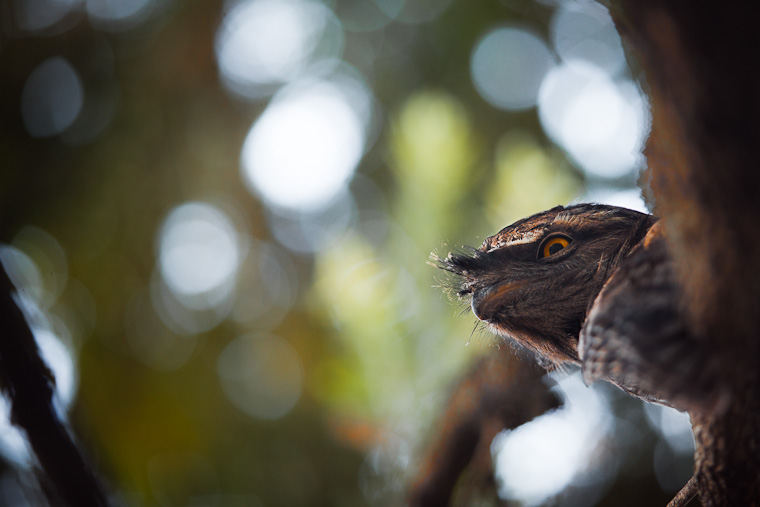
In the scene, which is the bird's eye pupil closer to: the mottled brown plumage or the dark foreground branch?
the mottled brown plumage

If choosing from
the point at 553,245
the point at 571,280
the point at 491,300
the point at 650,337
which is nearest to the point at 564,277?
the point at 571,280

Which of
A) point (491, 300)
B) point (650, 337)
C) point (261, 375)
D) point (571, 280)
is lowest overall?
point (261, 375)

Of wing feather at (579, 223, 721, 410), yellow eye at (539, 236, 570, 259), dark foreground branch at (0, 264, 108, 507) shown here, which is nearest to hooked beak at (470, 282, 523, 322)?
yellow eye at (539, 236, 570, 259)

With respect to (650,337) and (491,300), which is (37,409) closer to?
(650,337)

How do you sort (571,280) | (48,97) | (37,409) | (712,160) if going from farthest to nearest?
(48,97) → (571,280) → (37,409) → (712,160)

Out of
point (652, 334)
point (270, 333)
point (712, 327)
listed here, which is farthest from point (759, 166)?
point (270, 333)

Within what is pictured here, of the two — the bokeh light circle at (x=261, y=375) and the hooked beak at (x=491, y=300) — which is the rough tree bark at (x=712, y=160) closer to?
the hooked beak at (x=491, y=300)
